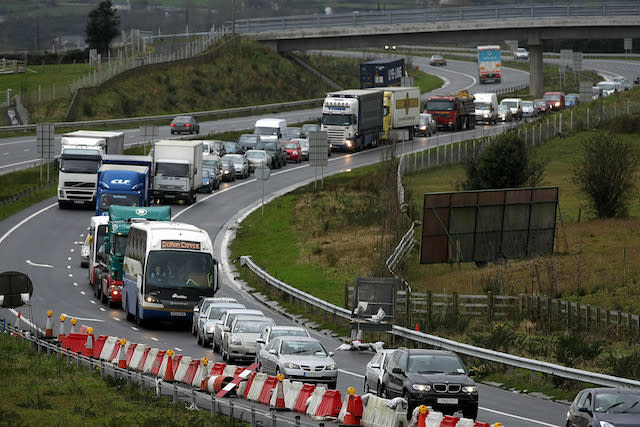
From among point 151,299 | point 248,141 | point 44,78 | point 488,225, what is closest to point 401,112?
point 248,141

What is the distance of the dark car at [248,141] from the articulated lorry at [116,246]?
37.6 metres

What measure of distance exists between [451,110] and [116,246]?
59.0 meters

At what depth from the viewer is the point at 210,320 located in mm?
36188

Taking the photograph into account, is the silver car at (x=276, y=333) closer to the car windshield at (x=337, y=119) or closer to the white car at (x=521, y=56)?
the car windshield at (x=337, y=119)

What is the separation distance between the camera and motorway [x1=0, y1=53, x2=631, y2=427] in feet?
92.5

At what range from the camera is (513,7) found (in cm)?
11644

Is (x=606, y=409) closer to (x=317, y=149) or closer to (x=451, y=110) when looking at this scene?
(x=317, y=149)

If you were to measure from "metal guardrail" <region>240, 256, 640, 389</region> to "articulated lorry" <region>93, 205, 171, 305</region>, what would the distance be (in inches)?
216

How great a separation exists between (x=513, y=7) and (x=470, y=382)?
9606 cm

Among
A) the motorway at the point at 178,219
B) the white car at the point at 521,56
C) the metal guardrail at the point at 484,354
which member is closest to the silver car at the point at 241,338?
the motorway at the point at 178,219

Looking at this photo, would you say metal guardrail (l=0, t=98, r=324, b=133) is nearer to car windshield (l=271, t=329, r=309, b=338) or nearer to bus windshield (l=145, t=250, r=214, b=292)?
bus windshield (l=145, t=250, r=214, b=292)

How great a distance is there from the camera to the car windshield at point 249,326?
32875mm

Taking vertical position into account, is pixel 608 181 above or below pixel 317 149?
above

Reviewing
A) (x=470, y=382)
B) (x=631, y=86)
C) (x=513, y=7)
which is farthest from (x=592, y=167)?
(x=631, y=86)
